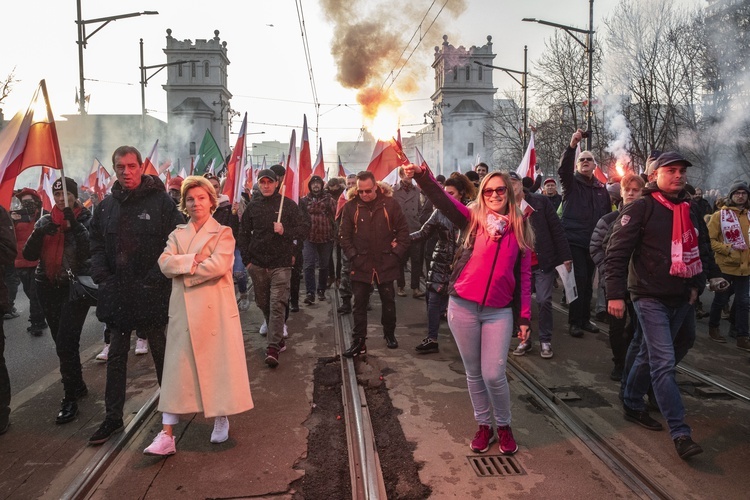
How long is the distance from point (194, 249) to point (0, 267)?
5.60 ft

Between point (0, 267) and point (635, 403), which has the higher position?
point (0, 267)

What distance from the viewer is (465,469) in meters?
3.84

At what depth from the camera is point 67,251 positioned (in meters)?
5.20

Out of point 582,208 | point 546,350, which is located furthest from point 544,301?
point 582,208

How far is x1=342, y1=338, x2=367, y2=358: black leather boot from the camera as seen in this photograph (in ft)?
21.2

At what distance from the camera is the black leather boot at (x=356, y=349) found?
6.47 meters

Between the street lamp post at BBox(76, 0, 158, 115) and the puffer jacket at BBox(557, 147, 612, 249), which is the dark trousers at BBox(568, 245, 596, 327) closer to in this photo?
the puffer jacket at BBox(557, 147, 612, 249)

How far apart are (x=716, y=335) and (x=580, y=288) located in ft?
5.73

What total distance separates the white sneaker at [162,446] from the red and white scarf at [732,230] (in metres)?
6.77

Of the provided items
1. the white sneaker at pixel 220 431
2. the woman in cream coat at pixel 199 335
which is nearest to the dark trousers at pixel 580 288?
the woman in cream coat at pixel 199 335

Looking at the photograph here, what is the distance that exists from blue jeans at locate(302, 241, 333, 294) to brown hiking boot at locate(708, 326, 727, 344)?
5825 millimetres

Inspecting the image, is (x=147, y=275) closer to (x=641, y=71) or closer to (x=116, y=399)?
(x=116, y=399)

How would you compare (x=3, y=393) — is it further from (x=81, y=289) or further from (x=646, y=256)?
(x=646, y=256)

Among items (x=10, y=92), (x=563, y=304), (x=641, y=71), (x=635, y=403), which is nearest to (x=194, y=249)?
(x=635, y=403)
